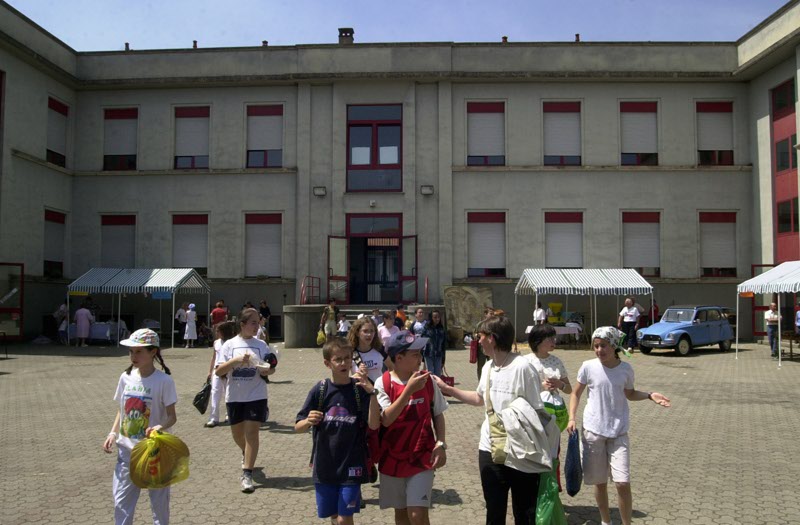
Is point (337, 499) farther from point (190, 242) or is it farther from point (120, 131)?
point (120, 131)

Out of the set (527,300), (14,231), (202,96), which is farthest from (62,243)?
(527,300)

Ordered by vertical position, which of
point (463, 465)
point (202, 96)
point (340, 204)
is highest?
point (202, 96)

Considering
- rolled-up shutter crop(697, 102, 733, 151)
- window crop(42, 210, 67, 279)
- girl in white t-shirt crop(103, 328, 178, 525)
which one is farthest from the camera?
rolled-up shutter crop(697, 102, 733, 151)

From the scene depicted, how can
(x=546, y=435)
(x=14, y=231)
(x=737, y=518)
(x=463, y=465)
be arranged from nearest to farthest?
(x=546, y=435) → (x=737, y=518) → (x=463, y=465) → (x=14, y=231)

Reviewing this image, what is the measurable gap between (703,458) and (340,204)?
20441mm

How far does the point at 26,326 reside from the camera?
78.6ft

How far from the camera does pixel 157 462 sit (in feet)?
14.7

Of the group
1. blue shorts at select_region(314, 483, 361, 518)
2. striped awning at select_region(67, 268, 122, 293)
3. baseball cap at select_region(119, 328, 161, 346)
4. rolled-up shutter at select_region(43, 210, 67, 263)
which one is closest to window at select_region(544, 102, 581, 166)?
striped awning at select_region(67, 268, 122, 293)

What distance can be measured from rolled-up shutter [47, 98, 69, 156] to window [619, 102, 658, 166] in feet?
74.8

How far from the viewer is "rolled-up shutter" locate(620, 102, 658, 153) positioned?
2666cm

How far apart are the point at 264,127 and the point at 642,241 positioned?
16186 millimetres

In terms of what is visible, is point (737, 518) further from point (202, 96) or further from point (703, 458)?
point (202, 96)

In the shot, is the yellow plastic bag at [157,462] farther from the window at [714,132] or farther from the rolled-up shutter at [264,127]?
the window at [714,132]

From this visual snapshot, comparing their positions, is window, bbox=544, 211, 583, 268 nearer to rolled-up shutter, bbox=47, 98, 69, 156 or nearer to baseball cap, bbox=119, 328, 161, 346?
rolled-up shutter, bbox=47, 98, 69, 156
